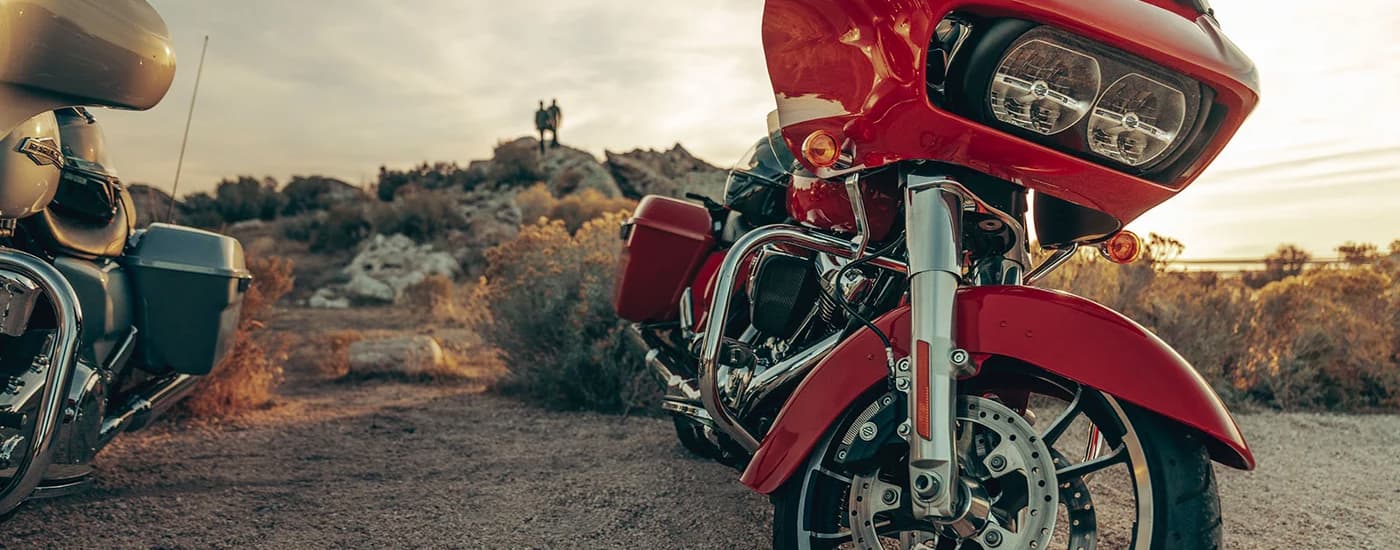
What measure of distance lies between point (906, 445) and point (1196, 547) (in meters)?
0.58

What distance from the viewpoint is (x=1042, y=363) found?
1.76 metres

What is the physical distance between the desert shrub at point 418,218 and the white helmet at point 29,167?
50.2 feet

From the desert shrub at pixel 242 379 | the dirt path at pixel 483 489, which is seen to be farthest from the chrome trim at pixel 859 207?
the desert shrub at pixel 242 379

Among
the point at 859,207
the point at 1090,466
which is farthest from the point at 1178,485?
the point at 859,207

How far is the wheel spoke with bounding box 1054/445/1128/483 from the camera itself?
69.4 inches

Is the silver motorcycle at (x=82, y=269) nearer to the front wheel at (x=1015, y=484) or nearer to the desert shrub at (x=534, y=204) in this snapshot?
the front wheel at (x=1015, y=484)

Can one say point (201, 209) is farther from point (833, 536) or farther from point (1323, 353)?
point (833, 536)

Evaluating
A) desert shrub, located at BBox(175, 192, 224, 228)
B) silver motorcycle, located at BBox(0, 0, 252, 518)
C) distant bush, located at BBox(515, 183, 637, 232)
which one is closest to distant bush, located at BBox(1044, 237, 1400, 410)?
silver motorcycle, located at BBox(0, 0, 252, 518)

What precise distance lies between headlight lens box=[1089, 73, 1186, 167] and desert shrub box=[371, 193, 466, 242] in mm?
17032

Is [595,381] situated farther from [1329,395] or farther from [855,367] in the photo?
[1329,395]

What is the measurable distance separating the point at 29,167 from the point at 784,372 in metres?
2.20

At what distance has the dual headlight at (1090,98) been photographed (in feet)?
5.77

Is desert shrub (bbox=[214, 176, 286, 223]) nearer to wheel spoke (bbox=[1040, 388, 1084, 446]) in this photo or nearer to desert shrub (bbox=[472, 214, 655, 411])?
desert shrub (bbox=[472, 214, 655, 411])

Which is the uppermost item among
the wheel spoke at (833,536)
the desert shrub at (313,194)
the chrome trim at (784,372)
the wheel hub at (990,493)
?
the desert shrub at (313,194)
